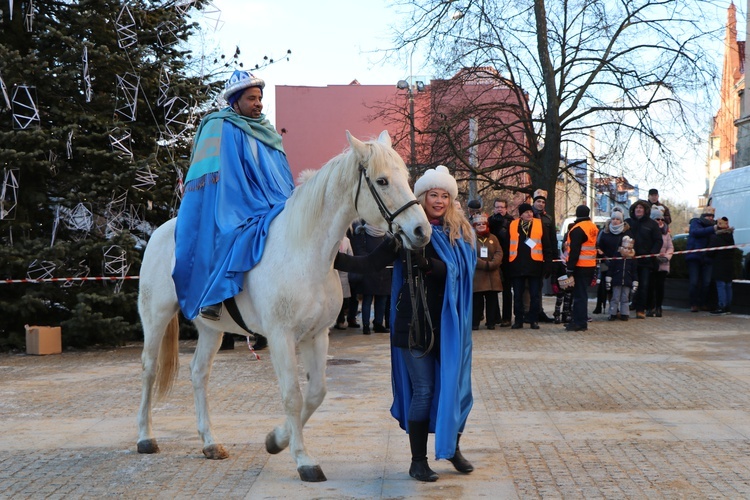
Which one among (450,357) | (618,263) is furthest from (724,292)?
(450,357)

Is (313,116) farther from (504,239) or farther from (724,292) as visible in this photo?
(504,239)

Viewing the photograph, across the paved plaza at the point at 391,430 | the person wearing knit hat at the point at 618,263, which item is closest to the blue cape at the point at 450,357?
the paved plaza at the point at 391,430

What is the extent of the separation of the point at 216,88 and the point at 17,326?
4.68 metres

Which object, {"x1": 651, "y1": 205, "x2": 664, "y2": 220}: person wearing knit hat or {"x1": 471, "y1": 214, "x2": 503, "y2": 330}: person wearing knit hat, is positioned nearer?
{"x1": 471, "y1": 214, "x2": 503, "y2": 330}: person wearing knit hat

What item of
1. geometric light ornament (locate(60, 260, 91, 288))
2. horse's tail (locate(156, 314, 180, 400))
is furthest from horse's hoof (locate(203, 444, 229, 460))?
geometric light ornament (locate(60, 260, 91, 288))

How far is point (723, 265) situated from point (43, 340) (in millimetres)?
11856

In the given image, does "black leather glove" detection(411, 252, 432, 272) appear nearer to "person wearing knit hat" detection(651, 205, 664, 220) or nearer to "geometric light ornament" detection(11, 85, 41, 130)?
"geometric light ornament" detection(11, 85, 41, 130)

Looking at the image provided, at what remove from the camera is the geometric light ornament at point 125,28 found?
1351 centimetres

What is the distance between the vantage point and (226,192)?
21.2ft

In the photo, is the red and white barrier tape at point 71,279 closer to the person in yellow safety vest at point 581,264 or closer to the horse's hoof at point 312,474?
the person in yellow safety vest at point 581,264

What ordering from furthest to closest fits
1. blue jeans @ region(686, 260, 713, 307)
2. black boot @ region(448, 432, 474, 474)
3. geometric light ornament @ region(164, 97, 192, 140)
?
blue jeans @ region(686, 260, 713, 307) → geometric light ornament @ region(164, 97, 192, 140) → black boot @ region(448, 432, 474, 474)

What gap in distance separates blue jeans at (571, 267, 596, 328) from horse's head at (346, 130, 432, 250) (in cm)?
1008

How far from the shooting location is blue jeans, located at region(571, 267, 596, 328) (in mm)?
15266

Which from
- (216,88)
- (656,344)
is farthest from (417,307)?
(216,88)
